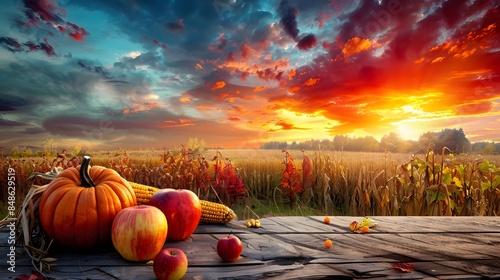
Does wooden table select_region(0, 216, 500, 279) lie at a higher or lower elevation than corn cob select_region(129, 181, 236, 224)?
lower

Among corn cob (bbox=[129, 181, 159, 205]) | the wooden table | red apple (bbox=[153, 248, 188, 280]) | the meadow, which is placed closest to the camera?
red apple (bbox=[153, 248, 188, 280])

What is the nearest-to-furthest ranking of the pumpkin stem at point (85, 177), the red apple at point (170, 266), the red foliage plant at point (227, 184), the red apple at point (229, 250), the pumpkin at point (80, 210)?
1. the red apple at point (170, 266)
2. the red apple at point (229, 250)
3. the pumpkin at point (80, 210)
4. the pumpkin stem at point (85, 177)
5. the red foliage plant at point (227, 184)

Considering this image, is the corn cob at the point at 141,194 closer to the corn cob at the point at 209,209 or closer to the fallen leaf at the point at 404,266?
the corn cob at the point at 209,209

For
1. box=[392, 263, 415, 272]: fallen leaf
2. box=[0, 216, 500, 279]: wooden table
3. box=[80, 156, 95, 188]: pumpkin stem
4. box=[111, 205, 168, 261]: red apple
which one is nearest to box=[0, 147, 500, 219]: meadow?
box=[0, 216, 500, 279]: wooden table

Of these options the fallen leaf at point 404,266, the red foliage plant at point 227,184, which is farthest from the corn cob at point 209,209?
the red foliage plant at point 227,184

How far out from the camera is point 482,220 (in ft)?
11.4

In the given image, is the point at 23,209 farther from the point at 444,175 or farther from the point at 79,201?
the point at 444,175

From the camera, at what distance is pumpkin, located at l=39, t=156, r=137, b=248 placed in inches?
97.5

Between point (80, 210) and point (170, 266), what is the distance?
935 millimetres

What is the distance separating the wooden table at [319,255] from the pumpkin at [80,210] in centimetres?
11

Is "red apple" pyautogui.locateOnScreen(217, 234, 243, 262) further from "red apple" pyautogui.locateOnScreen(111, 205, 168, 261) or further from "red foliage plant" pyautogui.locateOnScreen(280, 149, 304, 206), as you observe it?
"red foliage plant" pyautogui.locateOnScreen(280, 149, 304, 206)

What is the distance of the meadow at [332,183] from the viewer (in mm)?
6203

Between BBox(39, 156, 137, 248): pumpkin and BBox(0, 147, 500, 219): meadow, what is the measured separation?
429cm

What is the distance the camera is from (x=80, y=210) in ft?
8.18
